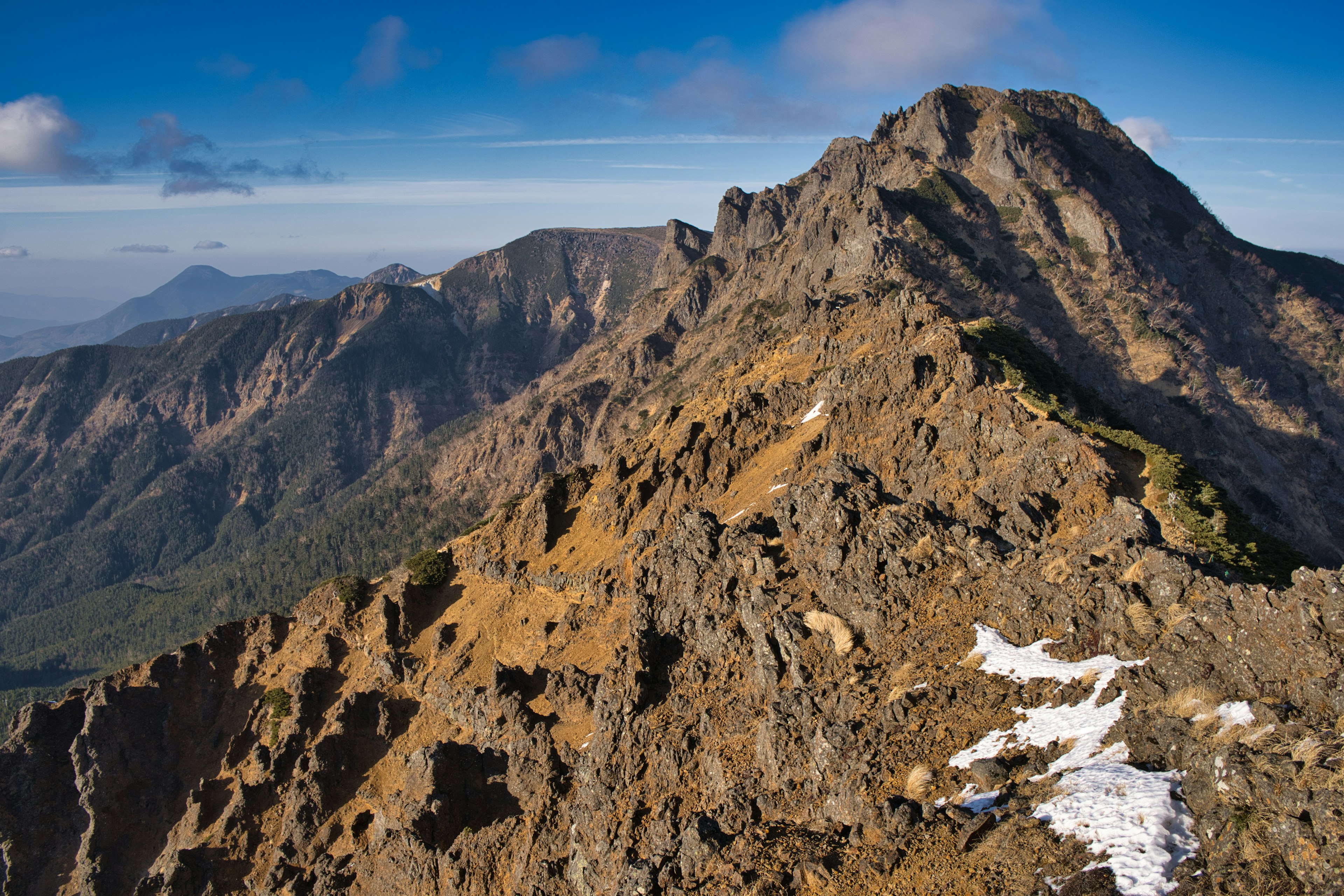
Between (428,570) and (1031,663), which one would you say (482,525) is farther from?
(1031,663)

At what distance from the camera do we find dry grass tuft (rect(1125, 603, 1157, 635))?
704 inches

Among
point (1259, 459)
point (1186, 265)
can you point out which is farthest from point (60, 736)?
point (1186, 265)

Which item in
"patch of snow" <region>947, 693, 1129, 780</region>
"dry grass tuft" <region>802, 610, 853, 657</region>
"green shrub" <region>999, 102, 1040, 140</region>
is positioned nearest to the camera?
"patch of snow" <region>947, 693, 1129, 780</region>

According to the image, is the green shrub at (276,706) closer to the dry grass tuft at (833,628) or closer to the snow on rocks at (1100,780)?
the dry grass tuft at (833,628)

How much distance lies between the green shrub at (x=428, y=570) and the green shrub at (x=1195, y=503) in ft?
127

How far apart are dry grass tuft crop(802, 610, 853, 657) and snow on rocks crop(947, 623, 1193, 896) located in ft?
13.3

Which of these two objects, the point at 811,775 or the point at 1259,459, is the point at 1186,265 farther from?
the point at 811,775

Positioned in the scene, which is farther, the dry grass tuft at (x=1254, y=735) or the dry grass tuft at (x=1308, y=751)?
the dry grass tuft at (x=1254, y=735)

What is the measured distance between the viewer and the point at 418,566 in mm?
49281

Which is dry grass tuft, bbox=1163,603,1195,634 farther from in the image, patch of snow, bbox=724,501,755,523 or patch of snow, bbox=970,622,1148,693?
patch of snow, bbox=724,501,755,523

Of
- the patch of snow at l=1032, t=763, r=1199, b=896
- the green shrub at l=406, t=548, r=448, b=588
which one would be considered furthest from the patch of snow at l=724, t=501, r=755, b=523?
the patch of snow at l=1032, t=763, r=1199, b=896

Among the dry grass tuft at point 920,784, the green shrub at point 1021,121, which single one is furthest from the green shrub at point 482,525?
the green shrub at point 1021,121

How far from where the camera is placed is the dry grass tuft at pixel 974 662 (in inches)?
765

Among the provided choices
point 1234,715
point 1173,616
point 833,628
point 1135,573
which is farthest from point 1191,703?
point 833,628
